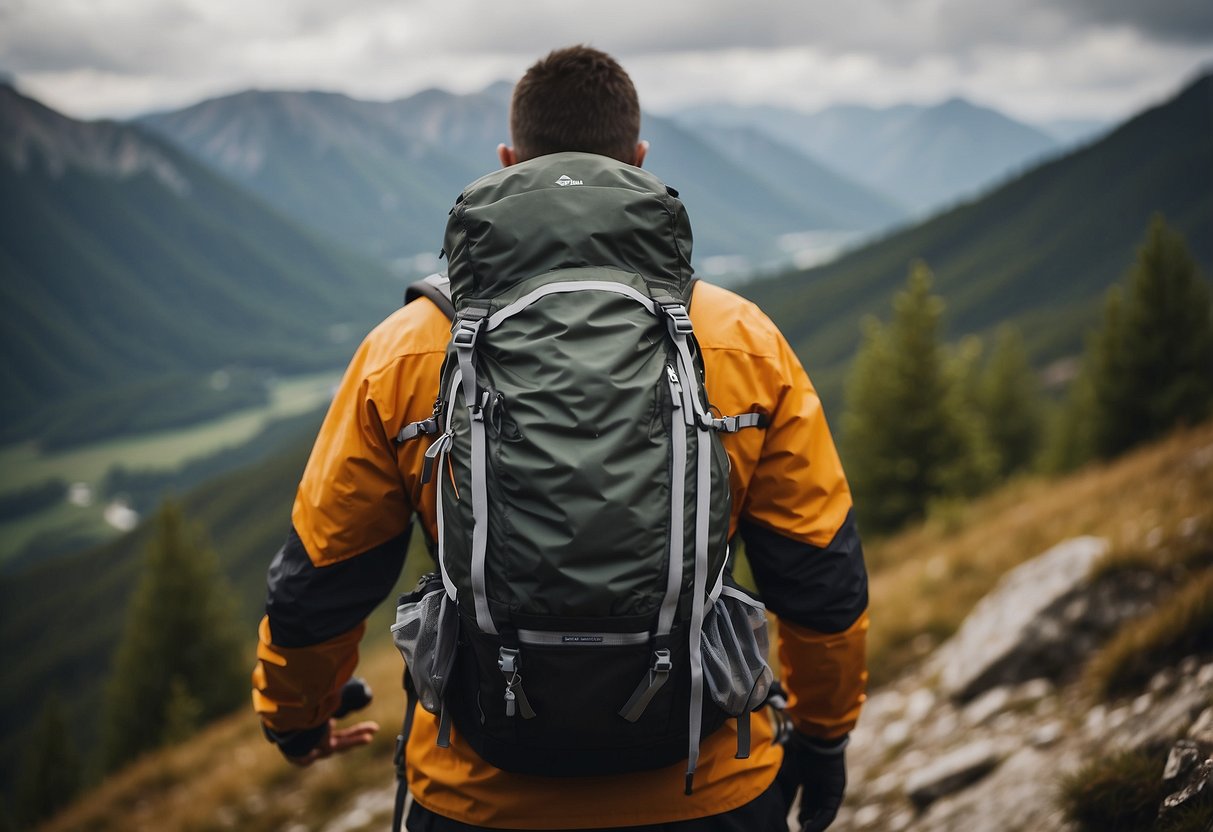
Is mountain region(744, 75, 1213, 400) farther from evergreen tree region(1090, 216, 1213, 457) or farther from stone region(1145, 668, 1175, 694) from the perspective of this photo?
stone region(1145, 668, 1175, 694)

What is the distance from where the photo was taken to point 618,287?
206 cm

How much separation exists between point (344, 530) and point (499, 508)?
2.14ft

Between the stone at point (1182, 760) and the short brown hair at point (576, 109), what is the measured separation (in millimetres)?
2799

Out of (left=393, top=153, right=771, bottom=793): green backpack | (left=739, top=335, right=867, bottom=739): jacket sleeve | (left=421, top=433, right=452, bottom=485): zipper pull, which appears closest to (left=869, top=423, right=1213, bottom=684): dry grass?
(left=739, top=335, right=867, bottom=739): jacket sleeve

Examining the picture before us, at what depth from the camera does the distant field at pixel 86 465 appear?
476 feet

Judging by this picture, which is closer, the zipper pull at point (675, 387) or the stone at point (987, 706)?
the zipper pull at point (675, 387)

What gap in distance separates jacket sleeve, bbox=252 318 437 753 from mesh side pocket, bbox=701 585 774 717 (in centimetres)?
94

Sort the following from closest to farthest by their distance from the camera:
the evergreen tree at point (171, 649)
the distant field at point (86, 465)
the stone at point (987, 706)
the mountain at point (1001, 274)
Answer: the stone at point (987, 706) → the evergreen tree at point (171, 649) → the distant field at point (86, 465) → the mountain at point (1001, 274)

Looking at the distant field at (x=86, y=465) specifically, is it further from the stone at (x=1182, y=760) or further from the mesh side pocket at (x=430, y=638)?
the stone at (x=1182, y=760)

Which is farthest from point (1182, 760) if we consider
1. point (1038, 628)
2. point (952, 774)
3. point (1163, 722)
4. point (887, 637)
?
point (887, 637)

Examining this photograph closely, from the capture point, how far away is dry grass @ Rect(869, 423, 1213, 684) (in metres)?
5.54

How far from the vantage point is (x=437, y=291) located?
2336mm

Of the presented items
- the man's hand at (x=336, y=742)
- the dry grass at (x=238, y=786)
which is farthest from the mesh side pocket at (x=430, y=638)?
the dry grass at (x=238, y=786)

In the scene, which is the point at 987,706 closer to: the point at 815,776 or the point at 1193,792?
the point at 1193,792
